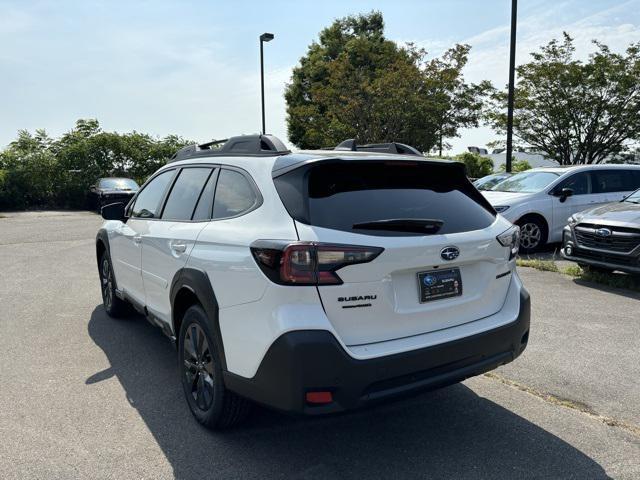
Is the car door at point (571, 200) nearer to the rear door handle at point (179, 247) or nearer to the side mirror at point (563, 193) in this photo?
the side mirror at point (563, 193)

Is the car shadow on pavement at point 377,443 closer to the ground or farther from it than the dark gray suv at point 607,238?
closer to the ground

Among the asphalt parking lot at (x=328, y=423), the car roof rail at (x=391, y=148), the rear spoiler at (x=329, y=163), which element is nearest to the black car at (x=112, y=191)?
the asphalt parking lot at (x=328, y=423)

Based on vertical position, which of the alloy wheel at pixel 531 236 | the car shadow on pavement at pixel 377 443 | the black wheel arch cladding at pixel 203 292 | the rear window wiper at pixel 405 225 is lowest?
the car shadow on pavement at pixel 377 443

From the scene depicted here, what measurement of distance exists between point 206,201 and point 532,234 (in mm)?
7724

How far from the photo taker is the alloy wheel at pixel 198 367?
3.22 meters

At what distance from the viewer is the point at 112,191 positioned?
21422 mm

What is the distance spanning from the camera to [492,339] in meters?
3.04

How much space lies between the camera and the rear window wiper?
2.74 m

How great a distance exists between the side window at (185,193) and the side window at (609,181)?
8.80 m

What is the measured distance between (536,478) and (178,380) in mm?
2602

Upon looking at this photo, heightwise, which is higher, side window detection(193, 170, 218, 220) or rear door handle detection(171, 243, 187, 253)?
side window detection(193, 170, 218, 220)

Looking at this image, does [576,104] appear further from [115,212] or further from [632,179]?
[115,212]

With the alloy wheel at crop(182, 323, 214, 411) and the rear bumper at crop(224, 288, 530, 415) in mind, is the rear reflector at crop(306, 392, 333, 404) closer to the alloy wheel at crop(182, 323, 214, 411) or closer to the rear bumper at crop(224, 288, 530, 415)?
the rear bumper at crop(224, 288, 530, 415)

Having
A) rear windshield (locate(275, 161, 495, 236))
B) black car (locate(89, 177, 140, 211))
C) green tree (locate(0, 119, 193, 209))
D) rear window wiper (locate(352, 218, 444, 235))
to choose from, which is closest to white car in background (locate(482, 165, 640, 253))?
rear windshield (locate(275, 161, 495, 236))
